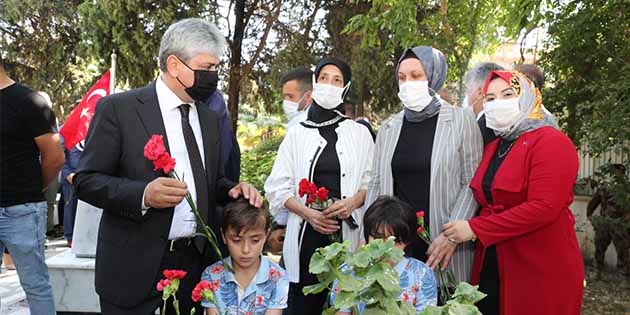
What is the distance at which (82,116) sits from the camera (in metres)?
6.62

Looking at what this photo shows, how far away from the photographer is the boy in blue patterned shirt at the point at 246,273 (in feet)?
9.03

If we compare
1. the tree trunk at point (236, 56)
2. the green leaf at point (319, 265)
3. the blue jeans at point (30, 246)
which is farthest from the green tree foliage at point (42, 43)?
the green leaf at point (319, 265)

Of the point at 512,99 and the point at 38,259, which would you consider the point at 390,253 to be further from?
the point at 38,259

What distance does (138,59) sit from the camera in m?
11.1

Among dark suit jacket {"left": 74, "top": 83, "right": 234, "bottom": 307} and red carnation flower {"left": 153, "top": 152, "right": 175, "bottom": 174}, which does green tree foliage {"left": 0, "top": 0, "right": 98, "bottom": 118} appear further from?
red carnation flower {"left": 153, "top": 152, "right": 175, "bottom": 174}

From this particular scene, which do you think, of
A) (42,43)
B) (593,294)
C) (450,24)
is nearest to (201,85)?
(593,294)

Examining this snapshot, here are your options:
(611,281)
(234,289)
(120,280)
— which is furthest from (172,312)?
(611,281)

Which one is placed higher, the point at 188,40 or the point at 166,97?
the point at 188,40

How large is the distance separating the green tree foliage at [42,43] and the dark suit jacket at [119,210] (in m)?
11.0

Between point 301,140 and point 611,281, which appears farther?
point 611,281

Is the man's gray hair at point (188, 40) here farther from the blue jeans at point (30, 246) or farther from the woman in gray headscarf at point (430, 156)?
the blue jeans at point (30, 246)

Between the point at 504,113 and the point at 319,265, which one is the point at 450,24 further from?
the point at 319,265

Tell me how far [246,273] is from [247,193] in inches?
16.9

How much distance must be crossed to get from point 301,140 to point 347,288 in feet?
7.11
